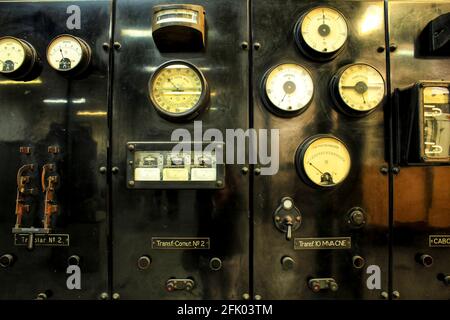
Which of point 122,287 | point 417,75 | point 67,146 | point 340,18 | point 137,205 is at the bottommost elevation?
point 122,287

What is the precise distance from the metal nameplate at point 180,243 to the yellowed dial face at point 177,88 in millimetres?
600

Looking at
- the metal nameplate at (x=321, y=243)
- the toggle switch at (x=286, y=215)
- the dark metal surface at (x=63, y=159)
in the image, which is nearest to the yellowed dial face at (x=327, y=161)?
the toggle switch at (x=286, y=215)

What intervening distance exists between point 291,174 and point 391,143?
1.67 feet

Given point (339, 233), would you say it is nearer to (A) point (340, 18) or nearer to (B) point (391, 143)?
(B) point (391, 143)

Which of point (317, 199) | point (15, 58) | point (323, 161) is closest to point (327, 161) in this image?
point (323, 161)

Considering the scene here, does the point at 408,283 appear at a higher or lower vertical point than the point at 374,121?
lower

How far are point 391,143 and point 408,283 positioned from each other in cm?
67

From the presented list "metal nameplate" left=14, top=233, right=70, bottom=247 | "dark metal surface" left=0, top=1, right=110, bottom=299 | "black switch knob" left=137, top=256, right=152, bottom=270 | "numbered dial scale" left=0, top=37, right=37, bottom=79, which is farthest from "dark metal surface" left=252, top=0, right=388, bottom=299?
"numbered dial scale" left=0, top=37, right=37, bottom=79

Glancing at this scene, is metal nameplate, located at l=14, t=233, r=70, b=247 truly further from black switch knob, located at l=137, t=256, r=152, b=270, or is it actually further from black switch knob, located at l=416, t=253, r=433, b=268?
black switch knob, located at l=416, t=253, r=433, b=268

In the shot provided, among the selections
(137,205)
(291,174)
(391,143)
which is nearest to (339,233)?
(291,174)

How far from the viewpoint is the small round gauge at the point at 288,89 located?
1.13 m

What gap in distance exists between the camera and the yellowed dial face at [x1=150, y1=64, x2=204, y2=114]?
1.13 m

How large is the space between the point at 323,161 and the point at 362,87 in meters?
0.39

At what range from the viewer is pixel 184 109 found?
44.6 inches
